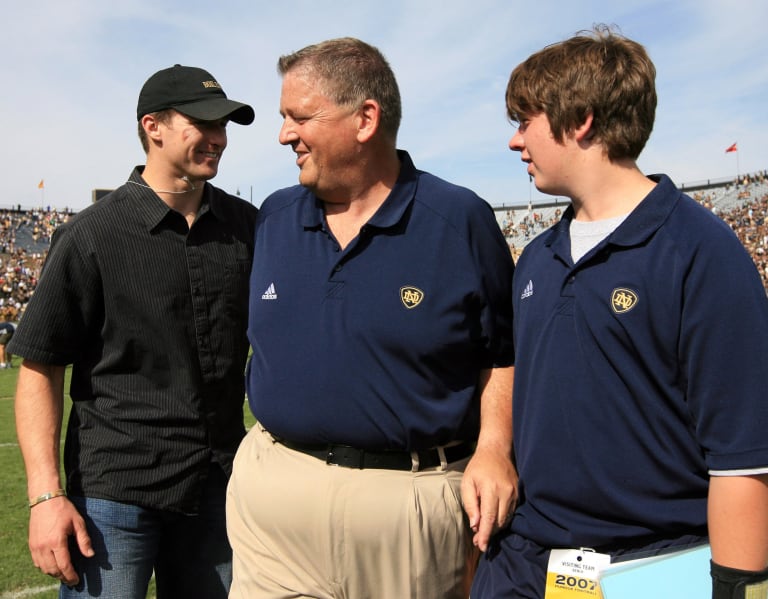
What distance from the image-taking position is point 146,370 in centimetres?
288

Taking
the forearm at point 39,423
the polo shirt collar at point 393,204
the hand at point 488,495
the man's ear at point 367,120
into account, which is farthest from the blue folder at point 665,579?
the forearm at point 39,423

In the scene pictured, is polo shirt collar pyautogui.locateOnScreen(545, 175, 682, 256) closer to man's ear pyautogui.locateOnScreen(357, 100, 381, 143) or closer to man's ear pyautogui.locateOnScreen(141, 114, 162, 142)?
man's ear pyautogui.locateOnScreen(357, 100, 381, 143)

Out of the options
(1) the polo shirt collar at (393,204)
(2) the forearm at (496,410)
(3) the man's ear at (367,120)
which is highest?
(3) the man's ear at (367,120)

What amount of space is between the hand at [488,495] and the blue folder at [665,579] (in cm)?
52

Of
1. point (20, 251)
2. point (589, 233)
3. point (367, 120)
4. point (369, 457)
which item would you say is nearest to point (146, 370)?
point (369, 457)

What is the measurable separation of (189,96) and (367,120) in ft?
2.45

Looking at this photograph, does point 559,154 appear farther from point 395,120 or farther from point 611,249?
point 395,120

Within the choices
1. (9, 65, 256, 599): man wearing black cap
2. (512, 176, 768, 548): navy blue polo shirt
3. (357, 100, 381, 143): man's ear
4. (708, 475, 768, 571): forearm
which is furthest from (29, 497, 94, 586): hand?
(708, 475, 768, 571): forearm

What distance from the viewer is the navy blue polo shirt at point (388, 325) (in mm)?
2510

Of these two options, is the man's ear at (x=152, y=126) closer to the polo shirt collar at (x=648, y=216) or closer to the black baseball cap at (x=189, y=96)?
the black baseball cap at (x=189, y=96)

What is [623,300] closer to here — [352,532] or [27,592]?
[352,532]

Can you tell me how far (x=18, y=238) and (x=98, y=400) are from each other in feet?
192

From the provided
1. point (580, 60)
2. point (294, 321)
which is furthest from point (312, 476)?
point (580, 60)

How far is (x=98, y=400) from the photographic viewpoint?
2.88 metres
